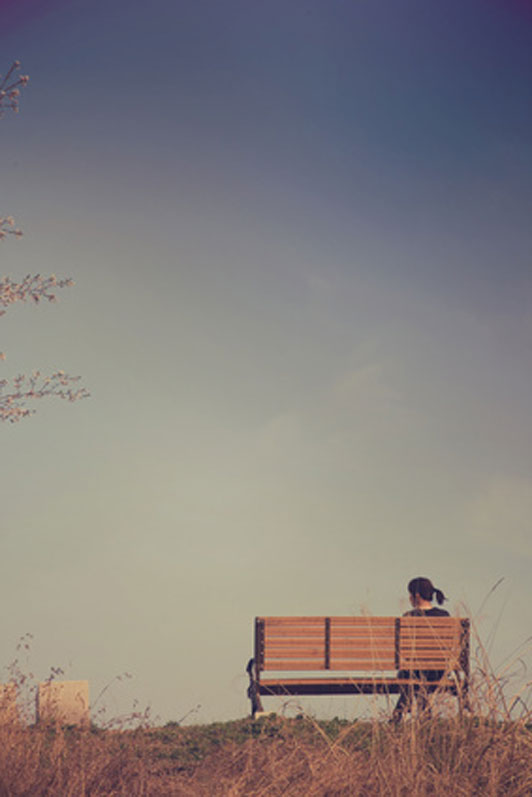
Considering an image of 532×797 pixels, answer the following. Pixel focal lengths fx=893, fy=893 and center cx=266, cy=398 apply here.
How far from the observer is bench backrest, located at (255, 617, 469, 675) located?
12367 millimetres

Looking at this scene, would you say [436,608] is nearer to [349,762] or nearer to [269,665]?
[269,665]

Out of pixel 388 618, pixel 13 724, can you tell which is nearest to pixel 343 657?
pixel 388 618

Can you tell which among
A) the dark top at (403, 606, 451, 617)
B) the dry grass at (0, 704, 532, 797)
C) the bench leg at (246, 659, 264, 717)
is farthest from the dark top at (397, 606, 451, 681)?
the dry grass at (0, 704, 532, 797)

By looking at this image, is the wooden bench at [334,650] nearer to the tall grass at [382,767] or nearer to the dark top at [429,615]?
the dark top at [429,615]

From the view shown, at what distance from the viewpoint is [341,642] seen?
12.7m

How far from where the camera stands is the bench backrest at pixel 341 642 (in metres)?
12.4

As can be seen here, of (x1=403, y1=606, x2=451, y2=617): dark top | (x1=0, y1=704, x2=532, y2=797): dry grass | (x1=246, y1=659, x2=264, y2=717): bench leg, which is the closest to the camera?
(x1=0, y1=704, x2=532, y2=797): dry grass

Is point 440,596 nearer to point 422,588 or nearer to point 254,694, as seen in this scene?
point 422,588

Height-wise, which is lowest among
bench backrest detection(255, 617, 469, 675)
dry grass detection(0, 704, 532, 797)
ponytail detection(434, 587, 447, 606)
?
dry grass detection(0, 704, 532, 797)

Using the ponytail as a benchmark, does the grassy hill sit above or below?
below

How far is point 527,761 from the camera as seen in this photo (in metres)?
5.20

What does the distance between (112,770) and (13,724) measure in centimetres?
135

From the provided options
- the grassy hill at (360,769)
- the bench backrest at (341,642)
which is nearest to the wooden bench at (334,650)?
the bench backrest at (341,642)

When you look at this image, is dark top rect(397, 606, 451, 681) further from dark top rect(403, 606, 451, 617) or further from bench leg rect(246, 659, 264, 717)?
bench leg rect(246, 659, 264, 717)
